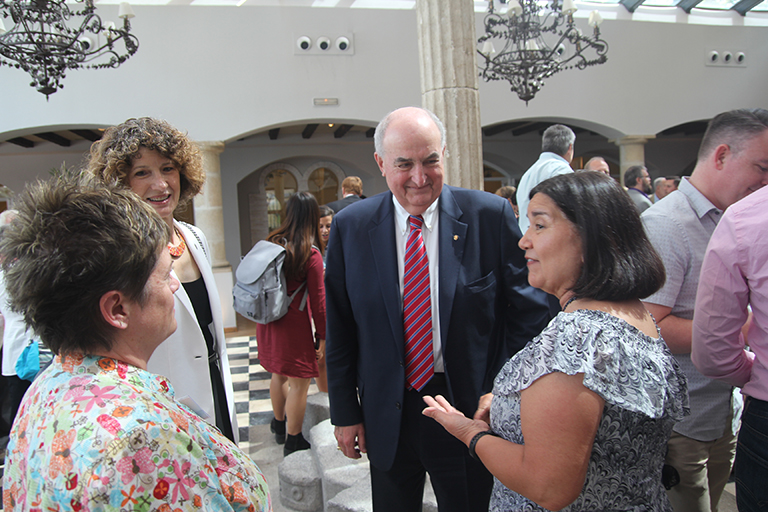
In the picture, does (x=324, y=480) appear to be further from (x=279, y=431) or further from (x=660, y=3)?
(x=660, y=3)

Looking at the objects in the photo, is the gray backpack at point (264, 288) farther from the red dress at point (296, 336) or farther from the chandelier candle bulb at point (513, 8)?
the chandelier candle bulb at point (513, 8)

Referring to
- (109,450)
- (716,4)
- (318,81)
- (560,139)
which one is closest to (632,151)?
(716,4)

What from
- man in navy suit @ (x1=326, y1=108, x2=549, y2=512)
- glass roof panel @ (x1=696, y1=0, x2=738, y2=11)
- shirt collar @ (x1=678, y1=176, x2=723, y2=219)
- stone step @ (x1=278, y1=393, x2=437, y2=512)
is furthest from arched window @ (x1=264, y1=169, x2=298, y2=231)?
shirt collar @ (x1=678, y1=176, x2=723, y2=219)

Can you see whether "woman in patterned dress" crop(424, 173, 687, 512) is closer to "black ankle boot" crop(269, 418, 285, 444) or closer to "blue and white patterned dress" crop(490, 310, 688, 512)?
"blue and white patterned dress" crop(490, 310, 688, 512)

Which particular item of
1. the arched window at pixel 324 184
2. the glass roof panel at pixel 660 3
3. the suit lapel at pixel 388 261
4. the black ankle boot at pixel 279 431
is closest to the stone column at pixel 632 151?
Answer: the glass roof panel at pixel 660 3

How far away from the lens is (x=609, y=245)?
1.09m

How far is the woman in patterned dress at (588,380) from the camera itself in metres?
0.99

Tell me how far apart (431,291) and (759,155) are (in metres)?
1.11

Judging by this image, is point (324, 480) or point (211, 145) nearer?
point (324, 480)

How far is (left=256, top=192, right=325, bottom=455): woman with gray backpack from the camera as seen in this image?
10.8ft

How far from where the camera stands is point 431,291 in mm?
1631

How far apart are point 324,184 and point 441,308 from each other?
11433mm

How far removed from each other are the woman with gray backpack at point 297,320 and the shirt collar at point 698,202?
6.93 ft

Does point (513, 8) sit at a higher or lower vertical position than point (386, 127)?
higher
